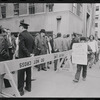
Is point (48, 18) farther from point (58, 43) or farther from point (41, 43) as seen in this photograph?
point (41, 43)

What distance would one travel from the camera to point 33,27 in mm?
15820

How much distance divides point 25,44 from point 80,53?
2.11 metres

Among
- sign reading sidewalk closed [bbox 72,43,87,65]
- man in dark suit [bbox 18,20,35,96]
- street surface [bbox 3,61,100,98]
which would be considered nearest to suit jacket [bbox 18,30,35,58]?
man in dark suit [bbox 18,20,35,96]

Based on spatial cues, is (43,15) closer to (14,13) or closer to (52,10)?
(52,10)

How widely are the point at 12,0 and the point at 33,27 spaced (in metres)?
14.0

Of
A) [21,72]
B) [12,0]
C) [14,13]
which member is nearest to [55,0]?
[12,0]

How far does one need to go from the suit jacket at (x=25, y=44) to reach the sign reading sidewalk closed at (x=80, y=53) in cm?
182

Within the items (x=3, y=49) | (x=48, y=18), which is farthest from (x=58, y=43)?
(x=48, y=18)

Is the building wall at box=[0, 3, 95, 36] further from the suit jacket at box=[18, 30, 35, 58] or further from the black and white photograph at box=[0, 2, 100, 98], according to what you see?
the suit jacket at box=[18, 30, 35, 58]

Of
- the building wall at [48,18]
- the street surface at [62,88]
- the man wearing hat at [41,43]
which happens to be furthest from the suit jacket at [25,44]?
the building wall at [48,18]

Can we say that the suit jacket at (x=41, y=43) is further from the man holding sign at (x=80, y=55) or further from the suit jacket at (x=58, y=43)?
the man holding sign at (x=80, y=55)

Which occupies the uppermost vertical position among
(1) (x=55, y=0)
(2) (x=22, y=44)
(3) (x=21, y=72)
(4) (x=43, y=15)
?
(4) (x=43, y=15)

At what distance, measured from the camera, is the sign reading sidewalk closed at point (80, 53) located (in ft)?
16.4

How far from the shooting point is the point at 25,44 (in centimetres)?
403
